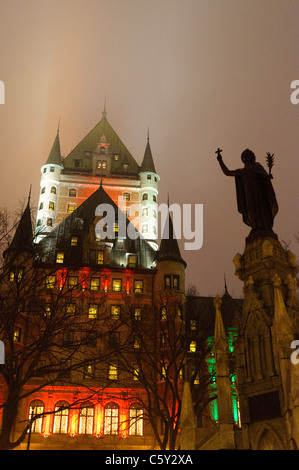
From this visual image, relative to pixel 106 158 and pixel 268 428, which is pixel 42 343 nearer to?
pixel 268 428

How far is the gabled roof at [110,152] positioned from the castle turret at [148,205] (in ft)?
8.88

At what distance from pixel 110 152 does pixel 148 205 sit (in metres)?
14.2

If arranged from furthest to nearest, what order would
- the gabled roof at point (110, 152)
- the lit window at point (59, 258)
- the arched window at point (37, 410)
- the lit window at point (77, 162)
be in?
the gabled roof at point (110, 152)
the lit window at point (77, 162)
the lit window at point (59, 258)
the arched window at point (37, 410)

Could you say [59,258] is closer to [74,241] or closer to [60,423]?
[74,241]

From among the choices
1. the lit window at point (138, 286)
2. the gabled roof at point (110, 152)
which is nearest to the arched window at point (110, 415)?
the lit window at point (138, 286)

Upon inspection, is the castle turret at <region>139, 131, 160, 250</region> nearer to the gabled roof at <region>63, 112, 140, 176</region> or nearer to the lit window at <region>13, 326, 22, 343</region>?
the gabled roof at <region>63, 112, 140, 176</region>

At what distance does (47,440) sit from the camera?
43812mm

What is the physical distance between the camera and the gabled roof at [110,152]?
8612 centimetres

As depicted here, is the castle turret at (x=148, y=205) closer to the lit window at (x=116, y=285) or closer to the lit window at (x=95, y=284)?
the lit window at (x=116, y=285)

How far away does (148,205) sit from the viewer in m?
82.0

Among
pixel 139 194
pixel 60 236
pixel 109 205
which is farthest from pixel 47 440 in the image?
pixel 139 194

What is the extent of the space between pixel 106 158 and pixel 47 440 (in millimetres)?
54352

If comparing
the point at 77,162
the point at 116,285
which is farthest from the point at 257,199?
the point at 77,162
